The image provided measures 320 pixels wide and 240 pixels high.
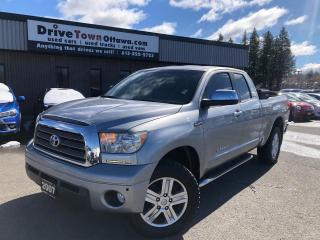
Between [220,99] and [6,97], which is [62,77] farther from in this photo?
[220,99]

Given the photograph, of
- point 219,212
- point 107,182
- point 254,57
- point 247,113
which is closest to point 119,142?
point 107,182

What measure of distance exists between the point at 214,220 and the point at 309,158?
14.8 feet

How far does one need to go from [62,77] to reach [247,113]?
47.7ft

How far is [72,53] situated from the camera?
57.0 ft

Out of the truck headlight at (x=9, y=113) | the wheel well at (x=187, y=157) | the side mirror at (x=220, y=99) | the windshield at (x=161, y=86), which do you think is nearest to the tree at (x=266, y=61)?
the truck headlight at (x=9, y=113)

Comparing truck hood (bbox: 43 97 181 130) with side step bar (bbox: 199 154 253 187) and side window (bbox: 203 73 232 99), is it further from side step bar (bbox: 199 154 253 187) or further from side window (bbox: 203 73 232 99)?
side step bar (bbox: 199 154 253 187)

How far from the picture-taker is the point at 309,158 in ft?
25.5

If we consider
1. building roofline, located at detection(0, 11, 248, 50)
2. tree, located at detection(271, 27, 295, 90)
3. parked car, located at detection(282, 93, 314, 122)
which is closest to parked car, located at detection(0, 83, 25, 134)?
building roofline, located at detection(0, 11, 248, 50)

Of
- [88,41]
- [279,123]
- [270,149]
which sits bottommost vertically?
[270,149]

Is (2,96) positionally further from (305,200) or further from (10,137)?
(305,200)

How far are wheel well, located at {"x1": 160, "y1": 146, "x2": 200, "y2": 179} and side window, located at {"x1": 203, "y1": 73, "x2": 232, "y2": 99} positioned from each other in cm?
81

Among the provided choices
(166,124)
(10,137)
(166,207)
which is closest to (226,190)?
(166,207)

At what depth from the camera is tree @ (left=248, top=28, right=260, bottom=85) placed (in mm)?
64381

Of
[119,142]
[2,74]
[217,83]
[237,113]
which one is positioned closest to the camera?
[119,142]
